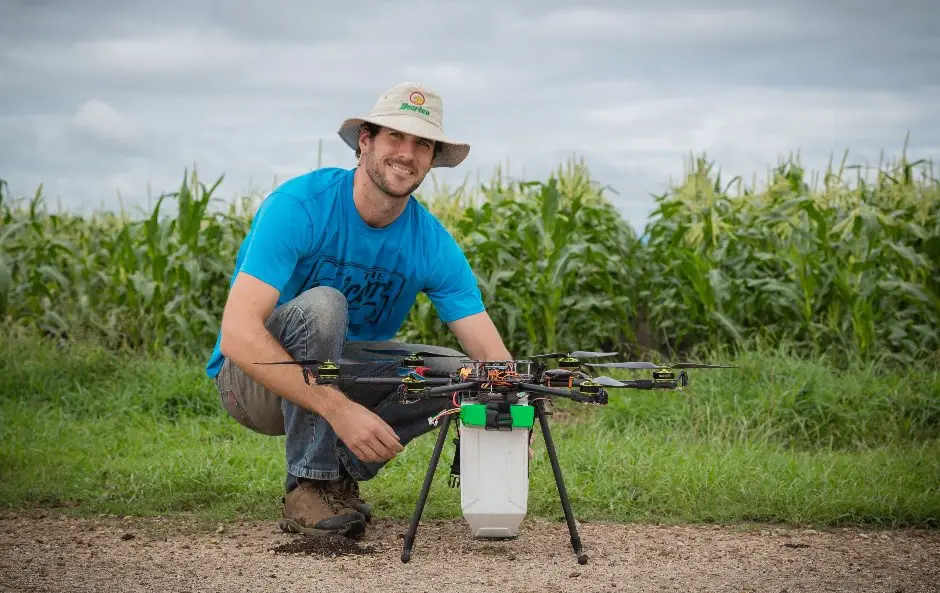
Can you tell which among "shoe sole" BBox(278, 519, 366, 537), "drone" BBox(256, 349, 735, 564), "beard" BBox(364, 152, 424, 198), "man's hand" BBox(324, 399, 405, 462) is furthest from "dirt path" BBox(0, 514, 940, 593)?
"beard" BBox(364, 152, 424, 198)

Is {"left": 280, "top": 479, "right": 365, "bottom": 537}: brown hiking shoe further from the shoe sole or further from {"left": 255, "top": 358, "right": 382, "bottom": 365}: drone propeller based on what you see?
{"left": 255, "top": 358, "right": 382, "bottom": 365}: drone propeller

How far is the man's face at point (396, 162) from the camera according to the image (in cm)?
426

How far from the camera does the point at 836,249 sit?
8172 mm

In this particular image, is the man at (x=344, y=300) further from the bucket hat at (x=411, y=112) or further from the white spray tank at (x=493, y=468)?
the white spray tank at (x=493, y=468)

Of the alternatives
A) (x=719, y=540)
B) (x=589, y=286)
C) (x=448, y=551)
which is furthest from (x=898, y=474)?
(x=589, y=286)

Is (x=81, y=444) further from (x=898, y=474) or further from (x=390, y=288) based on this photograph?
(x=898, y=474)

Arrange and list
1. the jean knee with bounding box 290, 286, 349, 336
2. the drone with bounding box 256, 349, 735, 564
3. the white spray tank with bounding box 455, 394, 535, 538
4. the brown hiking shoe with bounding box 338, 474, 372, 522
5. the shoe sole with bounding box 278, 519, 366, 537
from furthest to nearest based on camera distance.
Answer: the brown hiking shoe with bounding box 338, 474, 372, 522 < the shoe sole with bounding box 278, 519, 366, 537 < the jean knee with bounding box 290, 286, 349, 336 < the white spray tank with bounding box 455, 394, 535, 538 < the drone with bounding box 256, 349, 735, 564

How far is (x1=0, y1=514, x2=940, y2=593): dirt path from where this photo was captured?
3713 millimetres

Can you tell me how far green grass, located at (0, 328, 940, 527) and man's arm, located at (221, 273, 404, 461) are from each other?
3.53 feet

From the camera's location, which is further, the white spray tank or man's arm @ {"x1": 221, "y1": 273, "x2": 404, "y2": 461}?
man's arm @ {"x1": 221, "y1": 273, "x2": 404, "y2": 461}

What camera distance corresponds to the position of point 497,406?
11.8ft

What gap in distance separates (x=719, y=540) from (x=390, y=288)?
1758 millimetres

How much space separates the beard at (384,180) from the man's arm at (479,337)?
0.63m

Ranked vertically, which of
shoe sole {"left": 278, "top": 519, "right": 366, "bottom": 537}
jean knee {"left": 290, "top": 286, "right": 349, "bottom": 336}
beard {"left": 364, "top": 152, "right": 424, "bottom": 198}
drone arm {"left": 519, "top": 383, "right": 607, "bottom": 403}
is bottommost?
shoe sole {"left": 278, "top": 519, "right": 366, "bottom": 537}
